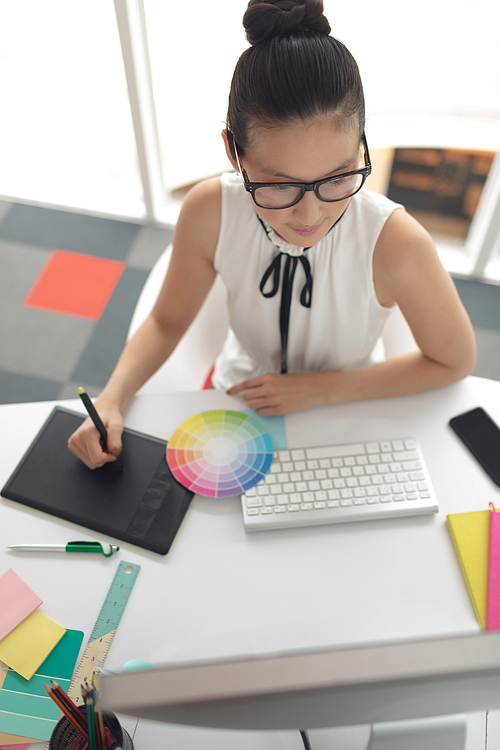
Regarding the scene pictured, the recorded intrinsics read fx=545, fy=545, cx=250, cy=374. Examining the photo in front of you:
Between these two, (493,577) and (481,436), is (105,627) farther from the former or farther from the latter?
(481,436)

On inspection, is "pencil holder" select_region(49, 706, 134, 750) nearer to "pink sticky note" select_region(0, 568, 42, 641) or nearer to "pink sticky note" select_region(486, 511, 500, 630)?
"pink sticky note" select_region(0, 568, 42, 641)

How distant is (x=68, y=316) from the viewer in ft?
7.50

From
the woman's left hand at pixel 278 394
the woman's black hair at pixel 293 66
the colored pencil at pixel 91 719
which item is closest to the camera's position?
the colored pencil at pixel 91 719

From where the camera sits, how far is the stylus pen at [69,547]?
0.87 m

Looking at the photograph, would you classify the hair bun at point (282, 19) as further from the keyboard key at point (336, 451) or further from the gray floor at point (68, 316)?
the gray floor at point (68, 316)

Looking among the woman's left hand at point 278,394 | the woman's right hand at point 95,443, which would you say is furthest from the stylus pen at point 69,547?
the woman's left hand at point 278,394

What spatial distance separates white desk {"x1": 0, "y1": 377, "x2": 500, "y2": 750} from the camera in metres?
0.79

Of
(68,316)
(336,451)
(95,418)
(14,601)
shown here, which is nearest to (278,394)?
(336,451)

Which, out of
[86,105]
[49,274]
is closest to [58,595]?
[49,274]

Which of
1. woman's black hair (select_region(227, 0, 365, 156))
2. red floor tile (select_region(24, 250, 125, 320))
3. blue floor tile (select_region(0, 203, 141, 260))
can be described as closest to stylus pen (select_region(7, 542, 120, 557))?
woman's black hair (select_region(227, 0, 365, 156))

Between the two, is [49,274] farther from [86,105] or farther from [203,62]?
[203,62]

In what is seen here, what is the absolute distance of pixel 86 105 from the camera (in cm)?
233

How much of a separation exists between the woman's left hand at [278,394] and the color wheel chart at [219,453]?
0.04 metres

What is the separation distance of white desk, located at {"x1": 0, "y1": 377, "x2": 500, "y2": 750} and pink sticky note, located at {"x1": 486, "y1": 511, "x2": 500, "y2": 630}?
0.03 m
